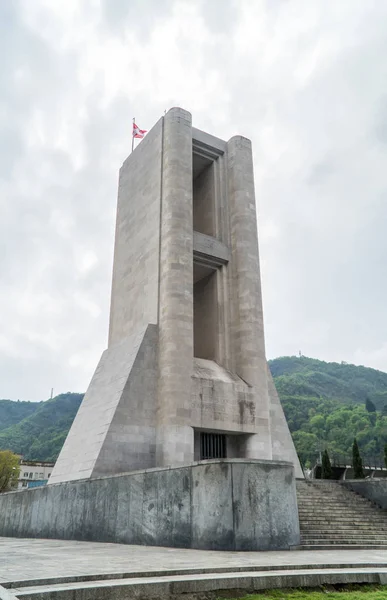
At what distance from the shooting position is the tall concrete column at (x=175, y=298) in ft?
53.6

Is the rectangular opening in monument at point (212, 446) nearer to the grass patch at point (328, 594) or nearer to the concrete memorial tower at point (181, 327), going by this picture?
the concrete memorial tower at point (181, 327)

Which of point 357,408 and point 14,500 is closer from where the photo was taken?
point 14,500

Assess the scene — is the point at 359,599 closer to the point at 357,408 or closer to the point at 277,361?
the point at 357,408

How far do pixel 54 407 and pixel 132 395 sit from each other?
14854cm

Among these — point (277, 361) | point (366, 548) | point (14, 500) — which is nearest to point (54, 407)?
point (277, 361)

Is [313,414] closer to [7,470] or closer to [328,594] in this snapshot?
[7,470]

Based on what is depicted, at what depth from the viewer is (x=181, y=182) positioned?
65.7ft

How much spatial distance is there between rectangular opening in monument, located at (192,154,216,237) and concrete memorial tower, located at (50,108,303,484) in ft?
0.21

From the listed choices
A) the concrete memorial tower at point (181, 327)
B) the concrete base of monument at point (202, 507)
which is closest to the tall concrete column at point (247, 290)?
the concrete memorial tower at point (181, 327)

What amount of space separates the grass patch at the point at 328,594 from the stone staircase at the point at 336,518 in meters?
4.24

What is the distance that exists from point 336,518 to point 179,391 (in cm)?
643

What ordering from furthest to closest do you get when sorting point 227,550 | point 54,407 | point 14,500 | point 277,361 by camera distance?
point 277,361 → point 54,407 → point 14,500 → point 227,550

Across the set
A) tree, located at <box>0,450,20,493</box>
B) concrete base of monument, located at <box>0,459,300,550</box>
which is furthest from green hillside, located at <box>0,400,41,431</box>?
concrete base of monument, located at <box>0,459,300,550</box>

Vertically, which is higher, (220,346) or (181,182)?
(181,182)
